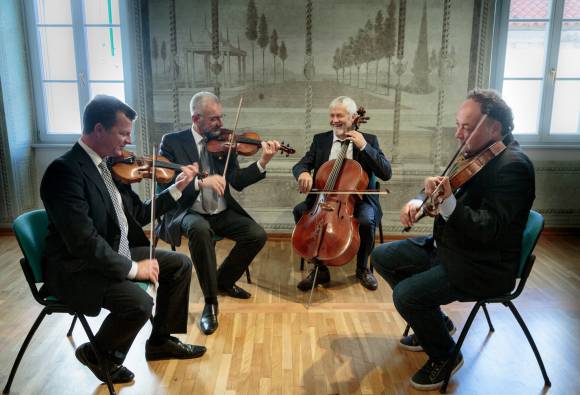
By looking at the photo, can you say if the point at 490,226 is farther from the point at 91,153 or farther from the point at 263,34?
the point at 263,34

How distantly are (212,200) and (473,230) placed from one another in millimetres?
1654

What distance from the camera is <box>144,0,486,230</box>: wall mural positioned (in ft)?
13.4

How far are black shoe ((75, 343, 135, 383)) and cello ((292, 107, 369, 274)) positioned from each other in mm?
1132

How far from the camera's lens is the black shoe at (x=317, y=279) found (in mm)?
3236

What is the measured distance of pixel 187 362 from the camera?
234cm

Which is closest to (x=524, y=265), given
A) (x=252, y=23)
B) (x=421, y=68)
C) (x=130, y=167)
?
(x=130, y=167)

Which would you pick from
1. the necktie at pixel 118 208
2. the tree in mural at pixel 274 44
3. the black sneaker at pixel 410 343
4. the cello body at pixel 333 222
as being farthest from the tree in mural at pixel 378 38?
the necktie at pixel 118 208

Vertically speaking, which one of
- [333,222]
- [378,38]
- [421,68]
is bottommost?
[333,222]

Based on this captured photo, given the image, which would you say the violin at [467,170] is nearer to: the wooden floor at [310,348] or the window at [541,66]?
the wooden floor at [310,348]

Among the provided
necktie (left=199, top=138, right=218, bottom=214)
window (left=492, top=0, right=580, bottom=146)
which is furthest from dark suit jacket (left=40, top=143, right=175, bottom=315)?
window (left=492, top=0, right=580, bottom=146)

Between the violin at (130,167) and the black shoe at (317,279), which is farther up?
the violin at (130,167)

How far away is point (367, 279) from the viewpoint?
328 cm

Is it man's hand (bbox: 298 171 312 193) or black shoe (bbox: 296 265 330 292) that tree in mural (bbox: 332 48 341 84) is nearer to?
man's hand (bbox: 298 171 312 193)

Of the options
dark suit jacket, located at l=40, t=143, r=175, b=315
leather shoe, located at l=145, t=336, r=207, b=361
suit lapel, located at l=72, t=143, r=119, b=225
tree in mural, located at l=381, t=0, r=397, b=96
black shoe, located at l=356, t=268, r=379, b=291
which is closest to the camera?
dark suit jacket, located at l=40, t=143, r=175, b=315
